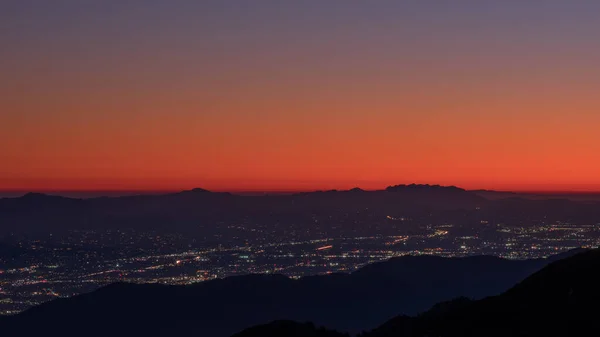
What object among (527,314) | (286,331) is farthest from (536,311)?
(286,331)

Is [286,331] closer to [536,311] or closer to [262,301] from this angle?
[536,311]

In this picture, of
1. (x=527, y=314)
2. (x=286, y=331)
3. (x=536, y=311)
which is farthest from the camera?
(x=286, y=331)

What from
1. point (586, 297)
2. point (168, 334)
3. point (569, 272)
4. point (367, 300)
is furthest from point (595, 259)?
point (367, 300)

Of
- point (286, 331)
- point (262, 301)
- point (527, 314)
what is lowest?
point (262, 301)

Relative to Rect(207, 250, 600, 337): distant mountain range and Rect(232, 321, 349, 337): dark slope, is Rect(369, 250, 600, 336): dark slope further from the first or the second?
Rect(232, 321, 349, 337): dark slope

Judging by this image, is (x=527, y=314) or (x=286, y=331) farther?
(x=286, y=331)

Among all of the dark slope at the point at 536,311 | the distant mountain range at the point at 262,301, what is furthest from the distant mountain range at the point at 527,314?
the distant mountain range at the point at 262,301

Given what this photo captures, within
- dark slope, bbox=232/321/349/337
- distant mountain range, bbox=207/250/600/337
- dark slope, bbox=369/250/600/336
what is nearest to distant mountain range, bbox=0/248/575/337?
dark slope, bbox=232/321/349/337
